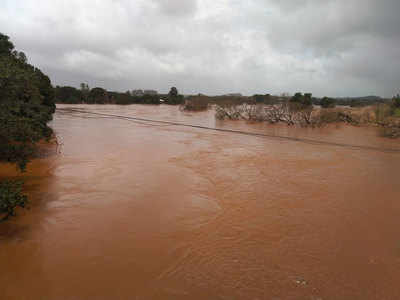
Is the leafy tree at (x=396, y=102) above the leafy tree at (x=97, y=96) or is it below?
below

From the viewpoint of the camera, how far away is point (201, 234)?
5.05 metres

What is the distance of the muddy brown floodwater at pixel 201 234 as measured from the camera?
142 inches

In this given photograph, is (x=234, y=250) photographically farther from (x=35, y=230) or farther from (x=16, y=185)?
(x=16, y=185)

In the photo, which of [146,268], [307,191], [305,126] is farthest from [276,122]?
[146,268]

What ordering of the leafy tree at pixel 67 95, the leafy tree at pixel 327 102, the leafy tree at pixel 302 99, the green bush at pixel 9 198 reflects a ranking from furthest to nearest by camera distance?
1. the leafy tree at pixel 67 95
2. the leafy tree at pixel 327 102
3. the leafy tree at pixel 302 99
4. the green bush at pixel 9 198

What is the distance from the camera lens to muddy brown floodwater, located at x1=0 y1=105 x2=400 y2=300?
361 cm

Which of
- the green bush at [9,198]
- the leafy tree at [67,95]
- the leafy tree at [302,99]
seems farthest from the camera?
the leafy tree at [67,95]

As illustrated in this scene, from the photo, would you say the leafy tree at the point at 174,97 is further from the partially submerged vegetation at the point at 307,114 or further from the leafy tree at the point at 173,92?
the partially submerged vegetation at the point at 307,114

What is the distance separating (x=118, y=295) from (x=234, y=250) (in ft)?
6.89

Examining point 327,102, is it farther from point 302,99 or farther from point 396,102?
point 396,102

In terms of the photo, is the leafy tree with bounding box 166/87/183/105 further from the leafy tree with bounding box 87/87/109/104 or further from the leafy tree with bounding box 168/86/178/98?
the leafy tree with bounding box 87/87/109/104

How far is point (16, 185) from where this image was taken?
16.6 feet

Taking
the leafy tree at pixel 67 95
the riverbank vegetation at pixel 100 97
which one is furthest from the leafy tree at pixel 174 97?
the leafy tree at pixel 67 95

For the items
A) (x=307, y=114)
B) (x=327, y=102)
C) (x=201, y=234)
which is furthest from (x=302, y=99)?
(x=201, y=234)
